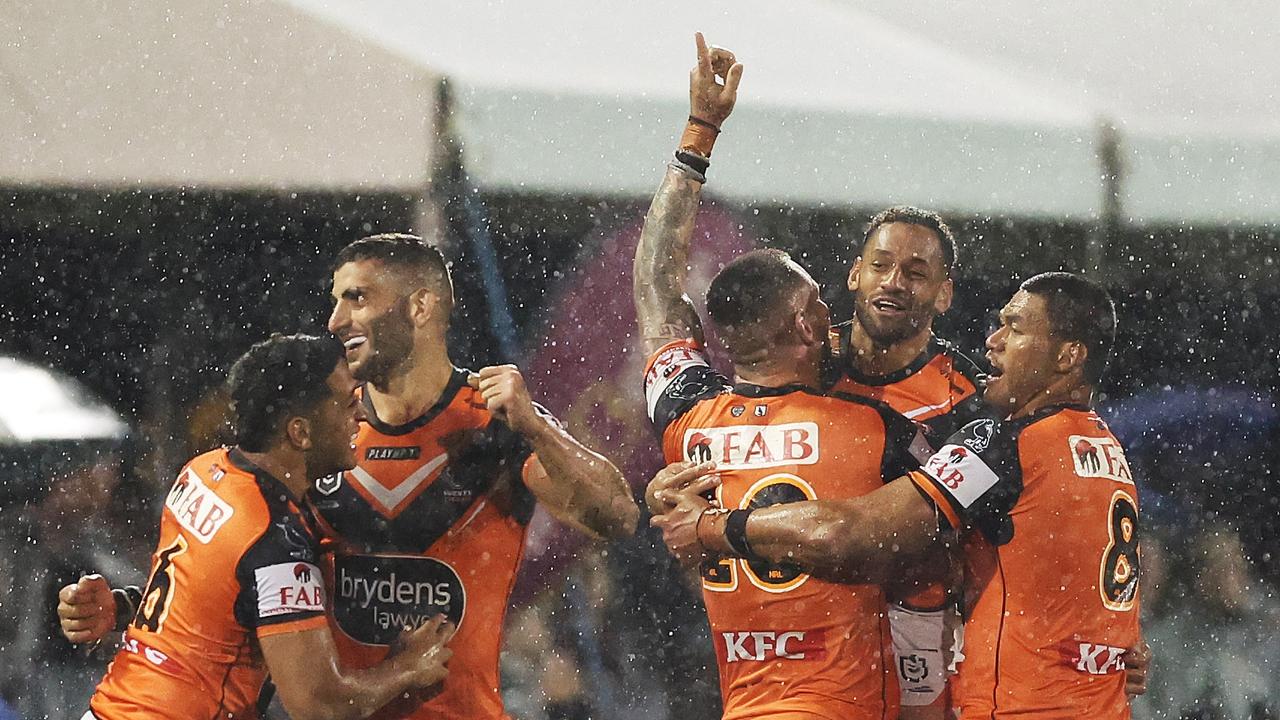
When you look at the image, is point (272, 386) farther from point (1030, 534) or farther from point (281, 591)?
point (1030, 534)

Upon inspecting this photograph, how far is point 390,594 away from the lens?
1.92 meters

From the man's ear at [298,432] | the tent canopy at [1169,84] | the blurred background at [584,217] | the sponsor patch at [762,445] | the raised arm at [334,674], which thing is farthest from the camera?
the tent canopy at [1169,84]

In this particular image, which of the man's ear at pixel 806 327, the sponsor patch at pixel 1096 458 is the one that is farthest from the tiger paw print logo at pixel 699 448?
the sponsor patch at pixel 1096 458

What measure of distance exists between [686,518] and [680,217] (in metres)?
0.59

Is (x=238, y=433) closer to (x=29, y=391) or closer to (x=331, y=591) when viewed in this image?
(x=331, y=591)

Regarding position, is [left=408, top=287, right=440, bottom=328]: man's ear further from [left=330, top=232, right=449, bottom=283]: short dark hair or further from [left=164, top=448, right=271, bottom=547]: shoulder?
[left=164, top=448, right=271, bottom=547]: shoulder

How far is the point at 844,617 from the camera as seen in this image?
1.86m

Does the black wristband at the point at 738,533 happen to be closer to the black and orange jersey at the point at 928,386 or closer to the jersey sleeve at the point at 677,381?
the jersey sleeve at the point at 677,381

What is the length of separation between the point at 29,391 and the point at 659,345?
3.43 metres

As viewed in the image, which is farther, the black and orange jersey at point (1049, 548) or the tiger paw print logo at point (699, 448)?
the tiger paw print logo at point (699, 448)

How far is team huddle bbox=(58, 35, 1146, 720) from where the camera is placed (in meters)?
Result: 1.71

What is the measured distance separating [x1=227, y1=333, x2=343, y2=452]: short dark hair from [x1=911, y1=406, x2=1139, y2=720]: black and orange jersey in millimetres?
914

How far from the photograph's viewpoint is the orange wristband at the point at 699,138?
219 cm

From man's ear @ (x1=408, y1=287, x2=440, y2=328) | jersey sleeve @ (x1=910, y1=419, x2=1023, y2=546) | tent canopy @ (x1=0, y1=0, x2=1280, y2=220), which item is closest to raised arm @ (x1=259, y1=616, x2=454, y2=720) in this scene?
man's ear @ (x1=408, y1=287, x2=440, y2=328)
